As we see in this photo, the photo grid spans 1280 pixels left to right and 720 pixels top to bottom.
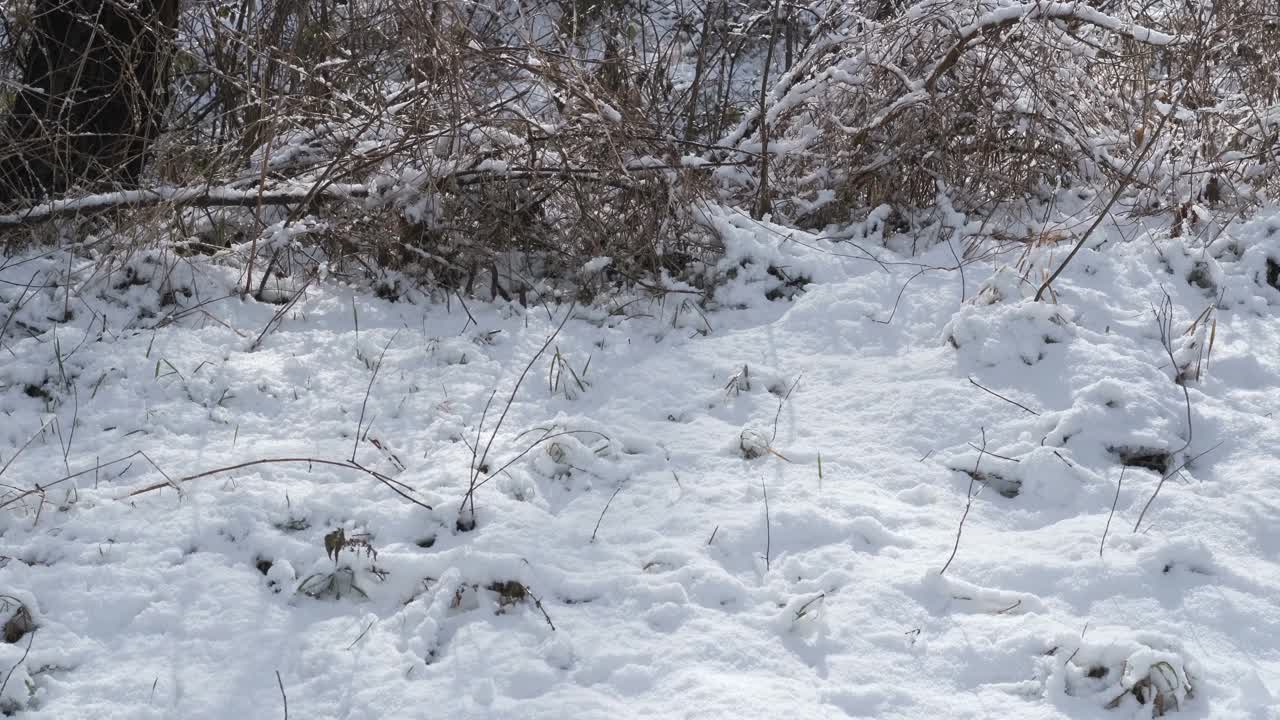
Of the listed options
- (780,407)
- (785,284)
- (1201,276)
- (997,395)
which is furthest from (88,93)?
(1201,276)

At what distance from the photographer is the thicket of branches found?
4.04 metres

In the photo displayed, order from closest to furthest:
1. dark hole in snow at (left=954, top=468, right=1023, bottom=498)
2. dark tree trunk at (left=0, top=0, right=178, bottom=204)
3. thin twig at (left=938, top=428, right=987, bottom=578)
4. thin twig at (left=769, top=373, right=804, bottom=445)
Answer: thin twig at (left=938, top=428, right=987, bottom=578), dark hole in snow at (left=954, top=468, right=1023, bottom=498), thin twig at (left=769, top=373, right=804, bottom=445), dark tree trunk at (left=0, top=0, right=178, bottom=204)

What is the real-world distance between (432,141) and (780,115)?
159 centimetres

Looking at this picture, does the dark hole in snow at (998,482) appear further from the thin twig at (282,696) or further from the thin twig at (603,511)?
the thin twig at (282,696)

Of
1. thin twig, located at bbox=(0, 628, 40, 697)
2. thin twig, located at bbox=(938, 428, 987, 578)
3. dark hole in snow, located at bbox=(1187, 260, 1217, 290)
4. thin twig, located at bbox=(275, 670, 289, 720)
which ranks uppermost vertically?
dark hole in snow, located at bbox=(1187, 260, 1217, 290)

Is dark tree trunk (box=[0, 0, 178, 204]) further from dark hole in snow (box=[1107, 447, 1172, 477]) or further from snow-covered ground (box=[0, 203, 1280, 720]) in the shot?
dark hole in snow (box=[1107, 447, 1172, 477])

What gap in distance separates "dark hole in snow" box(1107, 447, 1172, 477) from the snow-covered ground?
0.06 feet

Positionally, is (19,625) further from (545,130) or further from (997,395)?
(997,395)

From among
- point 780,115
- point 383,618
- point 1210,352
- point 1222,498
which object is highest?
point 780,115

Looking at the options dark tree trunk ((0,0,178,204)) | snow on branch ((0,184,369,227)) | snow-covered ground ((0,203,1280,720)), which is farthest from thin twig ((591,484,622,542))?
dark tree trunk ((0,0,178,204))

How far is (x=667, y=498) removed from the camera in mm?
2912

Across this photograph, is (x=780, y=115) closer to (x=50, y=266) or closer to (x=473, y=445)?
(x=473, y=445)

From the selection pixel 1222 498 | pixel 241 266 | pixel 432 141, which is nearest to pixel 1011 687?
pixel 1222 498

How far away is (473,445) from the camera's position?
309 centimetres
